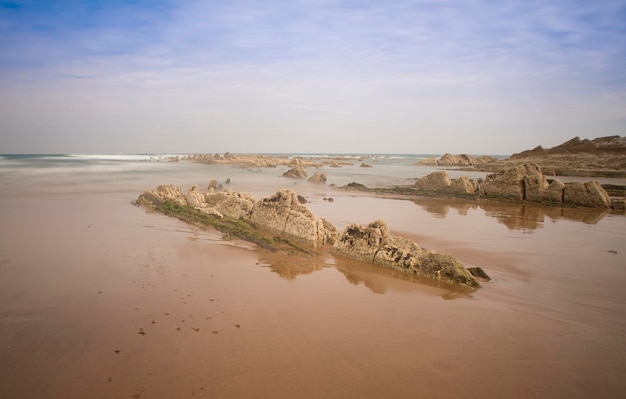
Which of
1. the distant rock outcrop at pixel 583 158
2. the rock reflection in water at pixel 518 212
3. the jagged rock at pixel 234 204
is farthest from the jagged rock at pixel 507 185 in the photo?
the distant rock outcrop at pixel 583 158

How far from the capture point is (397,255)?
7.89 m

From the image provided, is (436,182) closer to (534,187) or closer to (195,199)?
(534,187)

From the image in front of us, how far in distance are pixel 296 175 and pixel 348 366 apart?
32804 mm

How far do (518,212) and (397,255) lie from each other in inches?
449

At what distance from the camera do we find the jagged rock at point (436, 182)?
76.9 ft

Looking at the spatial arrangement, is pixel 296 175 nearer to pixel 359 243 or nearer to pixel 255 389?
pixel 359 243

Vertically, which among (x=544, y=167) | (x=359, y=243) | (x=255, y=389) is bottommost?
(x=255, y=389)

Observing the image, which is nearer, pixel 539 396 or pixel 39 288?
→ pixel 539 396

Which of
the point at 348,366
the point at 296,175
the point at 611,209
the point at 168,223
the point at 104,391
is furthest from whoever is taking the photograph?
the point at 296,175

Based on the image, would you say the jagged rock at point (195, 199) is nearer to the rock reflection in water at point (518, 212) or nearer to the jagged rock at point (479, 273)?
the rock reflection in water at point (518, 212)

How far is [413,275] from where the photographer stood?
735 cm

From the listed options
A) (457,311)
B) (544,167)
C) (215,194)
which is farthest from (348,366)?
(544,167)

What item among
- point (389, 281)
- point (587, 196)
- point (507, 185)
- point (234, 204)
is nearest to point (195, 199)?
point (234, 204)

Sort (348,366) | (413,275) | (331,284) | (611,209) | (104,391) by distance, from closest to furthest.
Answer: (104,391) < (348,366) < (331,284) < (413,275) < (611,209)
